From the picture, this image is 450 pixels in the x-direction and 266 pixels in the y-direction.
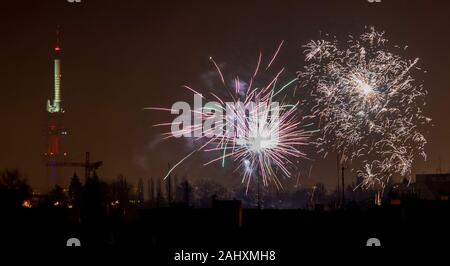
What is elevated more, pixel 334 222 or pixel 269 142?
pixel 269 142

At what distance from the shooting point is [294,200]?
477 ft

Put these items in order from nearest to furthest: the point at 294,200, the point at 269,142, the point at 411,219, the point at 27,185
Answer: the point at 411,219 < the point at 269,142 < the point at 27,185 < the point at 294,200
